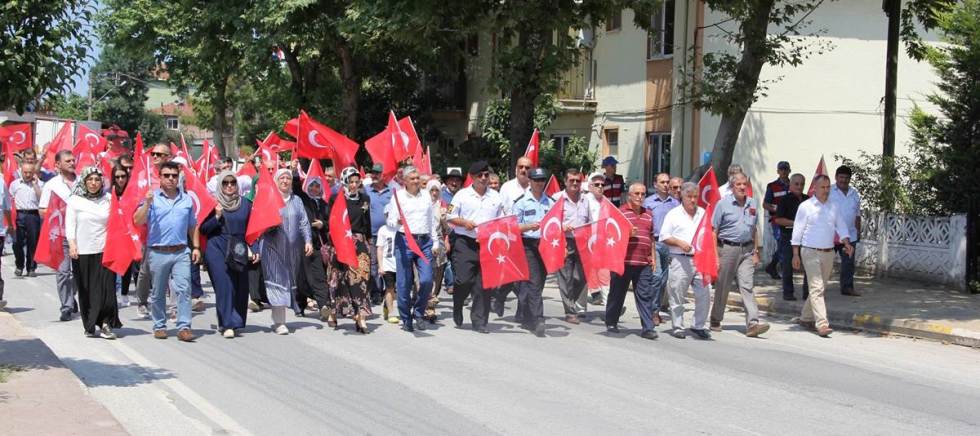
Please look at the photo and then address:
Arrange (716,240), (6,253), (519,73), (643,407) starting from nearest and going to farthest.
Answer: (643,407) → (716,240) → (519,73) → (6,253)

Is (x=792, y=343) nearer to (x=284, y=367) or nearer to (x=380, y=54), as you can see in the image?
(x=284, y=367)

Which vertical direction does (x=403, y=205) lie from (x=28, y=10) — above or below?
below

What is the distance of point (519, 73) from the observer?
19.8 meters

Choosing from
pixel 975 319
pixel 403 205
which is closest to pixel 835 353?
pixel 975 319

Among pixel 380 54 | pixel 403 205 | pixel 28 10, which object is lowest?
pixel 403 205

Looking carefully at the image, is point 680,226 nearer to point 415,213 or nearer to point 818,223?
point 818,223

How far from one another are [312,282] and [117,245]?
2670mm

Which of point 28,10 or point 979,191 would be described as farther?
point 979,191

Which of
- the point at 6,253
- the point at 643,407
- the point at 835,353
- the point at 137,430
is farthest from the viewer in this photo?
the point at 6,253

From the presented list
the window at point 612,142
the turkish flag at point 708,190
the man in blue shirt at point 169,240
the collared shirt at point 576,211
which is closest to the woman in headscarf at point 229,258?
the man in blue shirt at point 169,240

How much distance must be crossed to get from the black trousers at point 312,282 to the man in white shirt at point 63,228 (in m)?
2.54

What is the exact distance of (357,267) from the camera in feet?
39.9

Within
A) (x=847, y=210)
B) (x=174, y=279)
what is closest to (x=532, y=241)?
(x=174, y=279)

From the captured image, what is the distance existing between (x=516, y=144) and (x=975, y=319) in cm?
985
